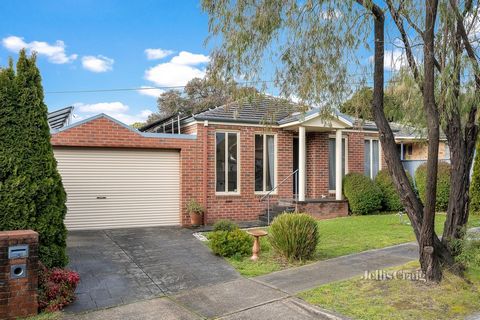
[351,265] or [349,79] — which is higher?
[349,79]

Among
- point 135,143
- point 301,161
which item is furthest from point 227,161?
point 135,143

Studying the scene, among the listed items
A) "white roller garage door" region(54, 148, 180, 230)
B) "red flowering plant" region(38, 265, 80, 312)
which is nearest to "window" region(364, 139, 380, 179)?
"white roller garage door" region(54, 148, 180, 230)

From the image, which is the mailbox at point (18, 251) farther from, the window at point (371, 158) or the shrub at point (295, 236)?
the window at point (371, 158)

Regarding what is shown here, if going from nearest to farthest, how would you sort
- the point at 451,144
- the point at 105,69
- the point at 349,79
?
the point at 451,144
the point at 349,79
the point at 105,69

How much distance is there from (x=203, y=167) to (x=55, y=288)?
7585 millimetres

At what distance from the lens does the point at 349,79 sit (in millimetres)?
7016

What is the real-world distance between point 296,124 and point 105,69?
12.3 meters

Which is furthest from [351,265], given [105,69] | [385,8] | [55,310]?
[105,69]

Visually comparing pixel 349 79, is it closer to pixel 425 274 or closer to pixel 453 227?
pixel 453 227

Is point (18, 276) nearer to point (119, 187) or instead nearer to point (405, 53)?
point (405, 53)

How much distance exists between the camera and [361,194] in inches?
553

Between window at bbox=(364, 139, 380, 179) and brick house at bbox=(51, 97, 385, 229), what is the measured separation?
1197mm

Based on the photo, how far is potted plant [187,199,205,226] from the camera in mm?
12453

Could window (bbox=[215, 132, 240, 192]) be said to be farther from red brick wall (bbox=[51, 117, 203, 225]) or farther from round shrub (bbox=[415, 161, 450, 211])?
round shrub (bbox=[415, 161, 450, 211])
